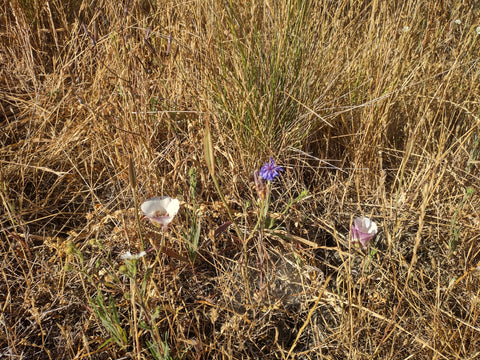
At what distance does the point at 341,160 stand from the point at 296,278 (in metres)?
0.50

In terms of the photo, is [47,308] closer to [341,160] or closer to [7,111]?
[7,111]

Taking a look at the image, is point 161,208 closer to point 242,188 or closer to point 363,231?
point 242,188

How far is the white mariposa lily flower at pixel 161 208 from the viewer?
1.07 meters

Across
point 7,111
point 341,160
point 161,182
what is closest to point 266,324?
point 161,182

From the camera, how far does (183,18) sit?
176cm

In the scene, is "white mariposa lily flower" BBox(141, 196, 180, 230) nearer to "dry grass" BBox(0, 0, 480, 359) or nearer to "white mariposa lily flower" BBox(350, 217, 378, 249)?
"dry grass" BBox(0, 0, 480, 359)

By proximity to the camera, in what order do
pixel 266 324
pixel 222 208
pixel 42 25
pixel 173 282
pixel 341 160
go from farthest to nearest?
pixel 42 25 → pixel 341 160 → pixel 222 208 → pixel 173 282 → pixel 266 324

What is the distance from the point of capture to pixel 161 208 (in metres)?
1.13

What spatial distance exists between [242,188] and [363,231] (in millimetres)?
463

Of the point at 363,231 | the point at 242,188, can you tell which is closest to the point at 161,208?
the point at 242,188

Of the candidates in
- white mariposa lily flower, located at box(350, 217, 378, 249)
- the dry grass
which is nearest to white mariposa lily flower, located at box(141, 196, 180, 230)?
the dry grass

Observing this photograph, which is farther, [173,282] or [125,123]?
[125,123]

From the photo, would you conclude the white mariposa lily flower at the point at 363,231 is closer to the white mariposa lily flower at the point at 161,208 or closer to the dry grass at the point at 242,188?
the dry grass at the point at 242,188

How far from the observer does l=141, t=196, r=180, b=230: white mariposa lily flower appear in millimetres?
1071
